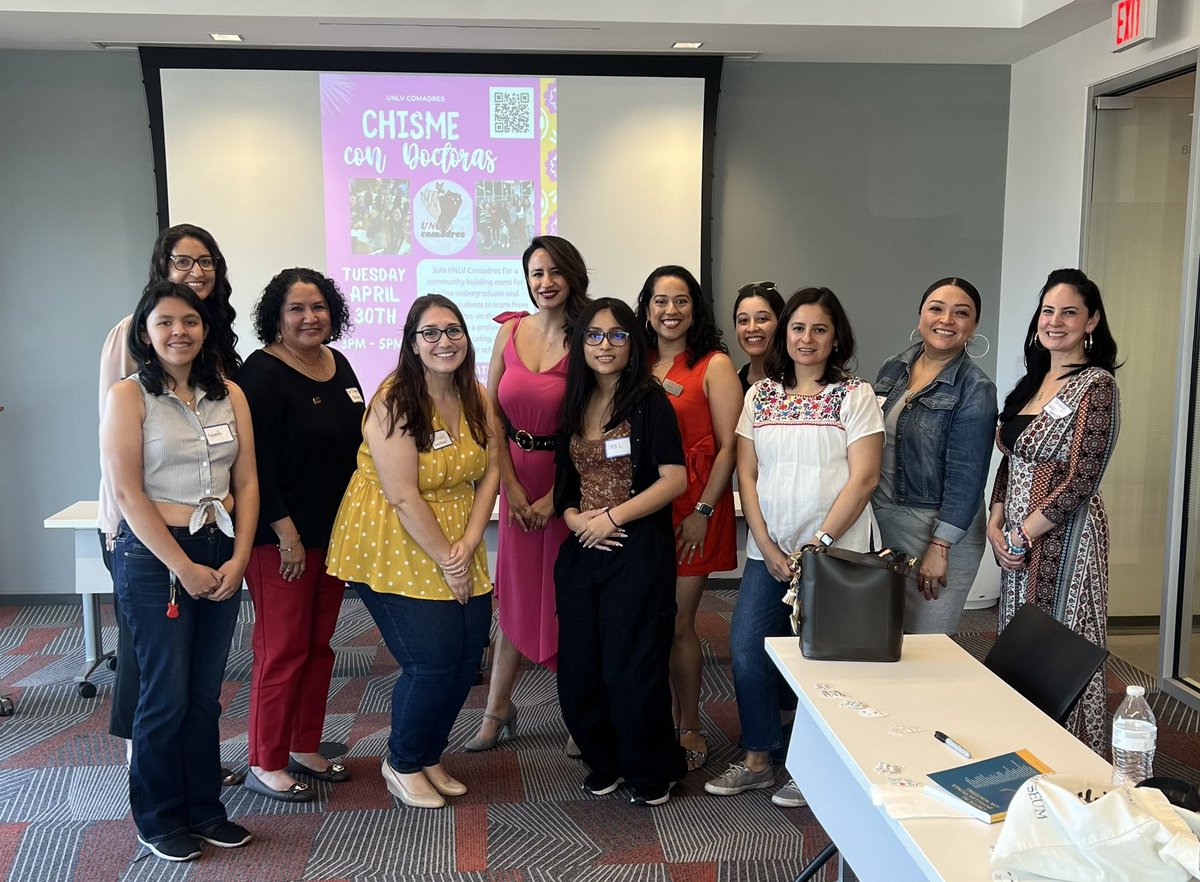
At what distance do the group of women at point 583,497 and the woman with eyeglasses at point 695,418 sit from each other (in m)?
0.01

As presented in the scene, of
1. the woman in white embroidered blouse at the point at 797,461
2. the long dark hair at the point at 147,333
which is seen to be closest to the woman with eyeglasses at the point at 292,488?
the long dark hair at the point at 147,333

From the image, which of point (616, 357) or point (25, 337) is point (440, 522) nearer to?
point (616, 357)

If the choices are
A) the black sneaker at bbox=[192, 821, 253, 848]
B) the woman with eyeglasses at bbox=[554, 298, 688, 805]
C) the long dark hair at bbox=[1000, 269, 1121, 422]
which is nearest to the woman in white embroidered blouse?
the woman with eyeglasses at bbox=[554, 298, 688, 805]

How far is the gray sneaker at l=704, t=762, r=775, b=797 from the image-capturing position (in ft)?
9.98

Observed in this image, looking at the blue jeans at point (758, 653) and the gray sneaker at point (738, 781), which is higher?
the blue jeans at point (758, 653)

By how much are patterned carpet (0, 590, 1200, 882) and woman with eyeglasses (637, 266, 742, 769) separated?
0.44m

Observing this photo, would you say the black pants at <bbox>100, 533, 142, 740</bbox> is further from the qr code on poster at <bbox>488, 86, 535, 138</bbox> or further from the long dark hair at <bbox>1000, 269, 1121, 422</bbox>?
the qr code on poster at <bbox>488, 86, 535, 138</bbox>

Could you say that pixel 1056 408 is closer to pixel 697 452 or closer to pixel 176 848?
pixel 697 452

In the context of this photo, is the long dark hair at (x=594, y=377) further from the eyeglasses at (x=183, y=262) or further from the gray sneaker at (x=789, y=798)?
the gray sneaker at (x=789, y=798)

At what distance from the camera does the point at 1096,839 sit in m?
1.33

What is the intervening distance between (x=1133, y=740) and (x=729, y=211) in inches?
158

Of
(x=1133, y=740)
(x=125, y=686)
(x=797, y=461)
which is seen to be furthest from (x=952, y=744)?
(x=125, y=686)

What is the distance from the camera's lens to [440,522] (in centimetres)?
280

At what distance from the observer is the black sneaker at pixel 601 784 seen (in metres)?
3.04
